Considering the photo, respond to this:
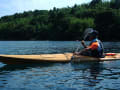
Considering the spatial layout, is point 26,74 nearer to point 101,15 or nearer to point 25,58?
point 25,58

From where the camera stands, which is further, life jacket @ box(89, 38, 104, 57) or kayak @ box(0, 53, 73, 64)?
life jacket @ box(89, 38, 104, 57)

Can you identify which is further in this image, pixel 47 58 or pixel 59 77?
pixel 47 58

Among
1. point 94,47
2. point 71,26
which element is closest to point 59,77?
point 94,47

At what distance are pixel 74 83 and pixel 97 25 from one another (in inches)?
2677

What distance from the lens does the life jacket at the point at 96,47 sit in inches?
580

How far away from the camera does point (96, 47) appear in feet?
48.6

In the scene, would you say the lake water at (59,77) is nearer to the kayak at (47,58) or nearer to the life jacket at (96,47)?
the kayak at (47,58)

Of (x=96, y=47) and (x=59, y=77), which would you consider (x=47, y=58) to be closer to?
(x=96, y=47)

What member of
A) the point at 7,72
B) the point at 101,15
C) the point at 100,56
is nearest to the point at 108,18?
the point at 101,15

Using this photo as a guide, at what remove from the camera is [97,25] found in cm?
7606

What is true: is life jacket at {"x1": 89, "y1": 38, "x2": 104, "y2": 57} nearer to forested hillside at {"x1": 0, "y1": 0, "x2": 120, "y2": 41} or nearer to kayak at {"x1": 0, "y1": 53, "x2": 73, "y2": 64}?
kayak at {"x1": 0, "y1": 53, "x2": 73, "y2": 64}

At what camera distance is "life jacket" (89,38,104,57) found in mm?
14737

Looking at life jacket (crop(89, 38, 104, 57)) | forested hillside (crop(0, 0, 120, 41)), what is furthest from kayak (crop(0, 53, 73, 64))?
forested hillside (crop(0, 0, 120, 41))

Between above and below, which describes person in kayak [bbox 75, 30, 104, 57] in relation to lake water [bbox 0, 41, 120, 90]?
above
